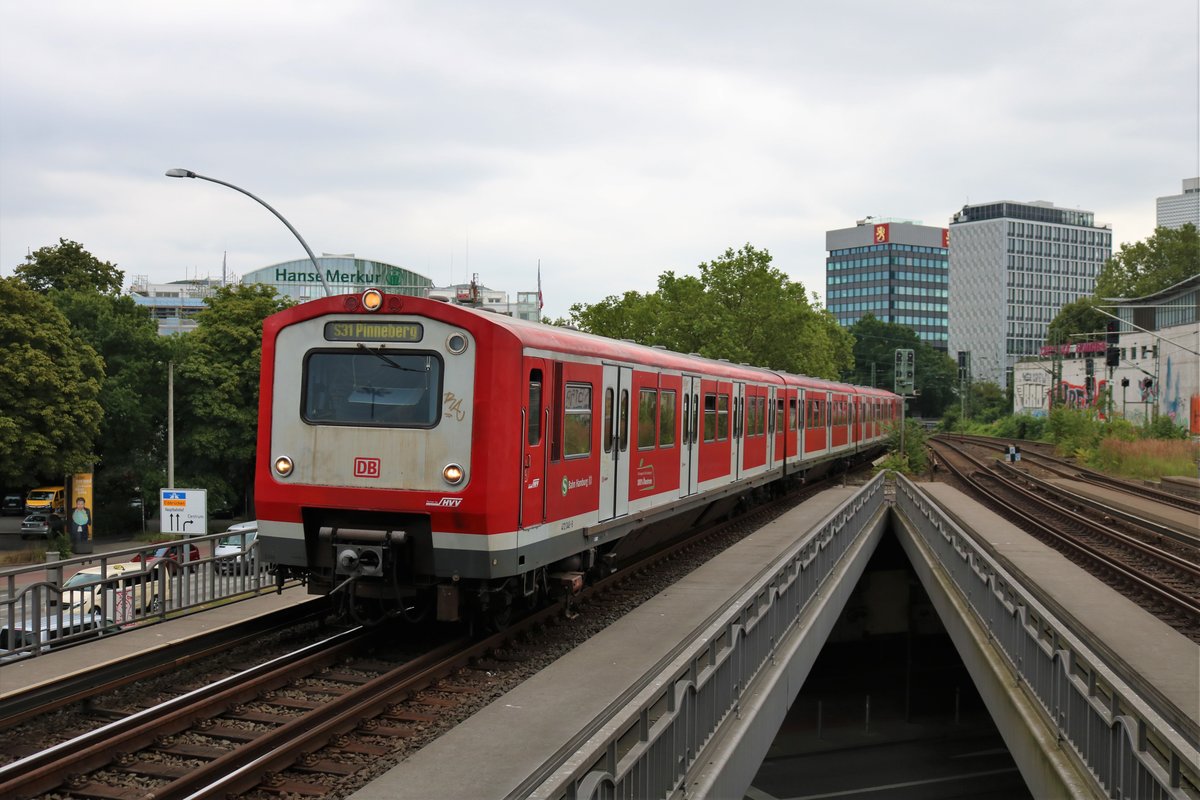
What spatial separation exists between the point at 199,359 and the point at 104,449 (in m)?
6.66

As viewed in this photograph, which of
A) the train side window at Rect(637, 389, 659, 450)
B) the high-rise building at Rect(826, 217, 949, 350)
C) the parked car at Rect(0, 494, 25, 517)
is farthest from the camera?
the high-rise building at Rect(826, 217, 949, 350)

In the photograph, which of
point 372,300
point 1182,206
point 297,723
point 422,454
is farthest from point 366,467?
point 1182,206

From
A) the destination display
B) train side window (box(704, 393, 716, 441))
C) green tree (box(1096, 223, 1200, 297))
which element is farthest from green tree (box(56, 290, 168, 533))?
green tree (box(1096, 223, 1200, 297))

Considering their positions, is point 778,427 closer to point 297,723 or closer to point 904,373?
point 904,373

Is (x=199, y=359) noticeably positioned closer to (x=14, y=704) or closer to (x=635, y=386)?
(x=635, y=386)

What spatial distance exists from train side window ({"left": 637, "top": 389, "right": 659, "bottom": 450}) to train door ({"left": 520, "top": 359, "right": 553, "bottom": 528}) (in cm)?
327

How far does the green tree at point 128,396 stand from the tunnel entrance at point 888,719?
30543 mm

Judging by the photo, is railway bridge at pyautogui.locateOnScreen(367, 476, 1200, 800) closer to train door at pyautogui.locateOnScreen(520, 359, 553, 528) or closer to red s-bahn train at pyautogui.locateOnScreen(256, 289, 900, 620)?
red s-bahn train at pyautogui.locateOnScreen(256, 289, 900, 620)

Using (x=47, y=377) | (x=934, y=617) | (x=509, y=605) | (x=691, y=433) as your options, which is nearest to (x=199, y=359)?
(x=47, y=377)

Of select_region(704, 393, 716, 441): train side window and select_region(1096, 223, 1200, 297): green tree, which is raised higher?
select_region(1096, 223, 1200, 297): green tree

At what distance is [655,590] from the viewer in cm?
1454

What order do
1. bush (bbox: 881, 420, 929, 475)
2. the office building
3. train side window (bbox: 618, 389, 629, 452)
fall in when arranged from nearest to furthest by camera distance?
1. train side window (bbox: 618, 389, 629, 452)
2. bush (bbox: 881, 420, 929, 475)
3. the office building

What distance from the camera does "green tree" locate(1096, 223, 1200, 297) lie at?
298 feet

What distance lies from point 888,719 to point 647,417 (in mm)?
19140
